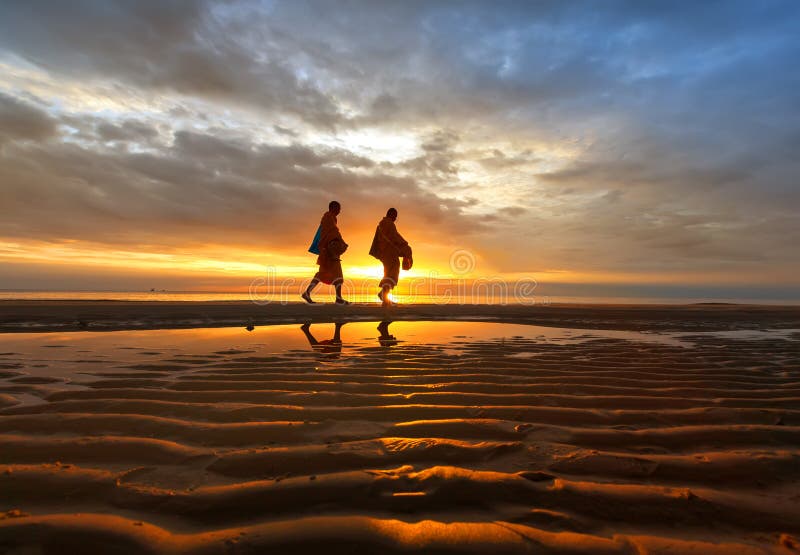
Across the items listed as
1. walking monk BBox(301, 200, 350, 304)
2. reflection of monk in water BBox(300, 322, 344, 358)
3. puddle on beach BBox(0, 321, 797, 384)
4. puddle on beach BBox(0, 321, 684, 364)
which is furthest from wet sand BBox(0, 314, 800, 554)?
walking monk BBox(301, 200, 350, 304)

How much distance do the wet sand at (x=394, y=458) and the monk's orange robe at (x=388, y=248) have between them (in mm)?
7748

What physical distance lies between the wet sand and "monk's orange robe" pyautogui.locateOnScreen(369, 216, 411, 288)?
7748 millimetres

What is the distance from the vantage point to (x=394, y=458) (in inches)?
72.1

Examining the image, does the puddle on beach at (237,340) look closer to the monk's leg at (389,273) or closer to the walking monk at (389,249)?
the monk's leg at (389,273)

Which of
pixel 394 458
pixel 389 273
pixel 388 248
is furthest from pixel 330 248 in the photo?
pixel 394 458

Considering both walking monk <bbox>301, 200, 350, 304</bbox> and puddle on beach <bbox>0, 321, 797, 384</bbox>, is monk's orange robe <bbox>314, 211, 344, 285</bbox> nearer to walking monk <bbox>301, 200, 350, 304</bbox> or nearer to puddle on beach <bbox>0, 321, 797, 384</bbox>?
walking monk <bbox>301, 200, 350, 304</bbox>

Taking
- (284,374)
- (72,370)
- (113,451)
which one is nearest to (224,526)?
(113,451)

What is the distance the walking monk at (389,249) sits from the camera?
11.5 m

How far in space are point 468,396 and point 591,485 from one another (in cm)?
134

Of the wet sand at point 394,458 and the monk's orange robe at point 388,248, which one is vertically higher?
the monk's orange robe at point 388,248

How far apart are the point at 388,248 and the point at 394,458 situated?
32.4 feet

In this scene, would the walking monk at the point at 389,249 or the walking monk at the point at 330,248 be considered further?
the walking monk at the point at 389,249

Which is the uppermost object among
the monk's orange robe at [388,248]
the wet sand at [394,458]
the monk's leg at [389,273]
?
the monk's orange robe at [388,248]

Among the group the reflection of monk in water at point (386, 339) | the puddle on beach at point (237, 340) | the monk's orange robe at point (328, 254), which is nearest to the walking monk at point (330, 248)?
the monk's orange robe at point (328, 254)
